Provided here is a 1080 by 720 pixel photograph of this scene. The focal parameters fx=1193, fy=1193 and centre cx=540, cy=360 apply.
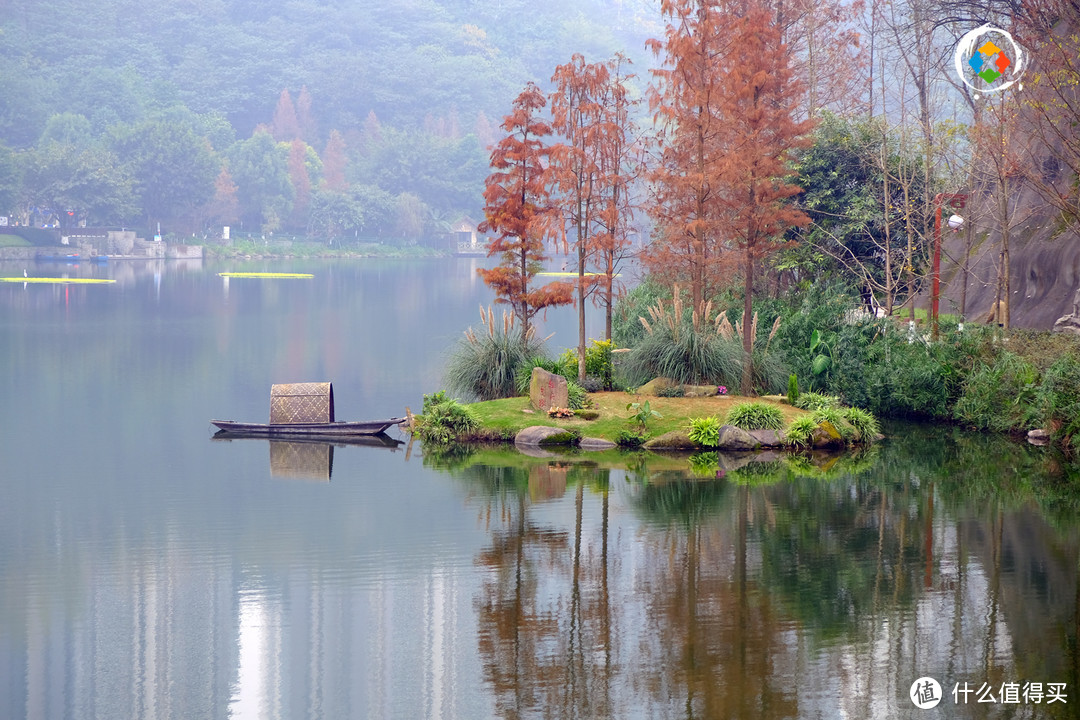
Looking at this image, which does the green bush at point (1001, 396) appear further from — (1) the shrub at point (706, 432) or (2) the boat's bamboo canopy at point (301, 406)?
(2) the boat's bamboo canopy at point (301, 406)

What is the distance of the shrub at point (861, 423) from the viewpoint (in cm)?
2184

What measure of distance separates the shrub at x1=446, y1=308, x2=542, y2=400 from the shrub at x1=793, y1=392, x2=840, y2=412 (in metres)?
5.53

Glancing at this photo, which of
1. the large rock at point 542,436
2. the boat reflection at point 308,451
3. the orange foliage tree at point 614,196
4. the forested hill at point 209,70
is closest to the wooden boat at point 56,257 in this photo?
the forested hill at point 209,70

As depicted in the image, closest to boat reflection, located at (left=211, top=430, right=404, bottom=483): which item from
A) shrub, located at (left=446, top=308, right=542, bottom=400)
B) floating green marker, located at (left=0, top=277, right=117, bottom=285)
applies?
shrub, located at (left=446, top=308, right=542, bottom=400)

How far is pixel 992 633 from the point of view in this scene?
11242 mm

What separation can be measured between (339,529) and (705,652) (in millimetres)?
→ 6402

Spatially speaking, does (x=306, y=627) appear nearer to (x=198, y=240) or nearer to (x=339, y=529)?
(x=339, y=529)

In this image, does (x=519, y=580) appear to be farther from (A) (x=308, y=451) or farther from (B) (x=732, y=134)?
(B) (x=732, y=134)

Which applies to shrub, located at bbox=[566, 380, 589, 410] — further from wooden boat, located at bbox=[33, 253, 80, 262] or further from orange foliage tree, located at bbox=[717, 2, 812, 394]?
wooden boat, located at bbox=[33, 253, 80, 262]

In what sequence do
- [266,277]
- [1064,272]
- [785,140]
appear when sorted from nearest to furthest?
[785,140], [1064,272], [266,277]

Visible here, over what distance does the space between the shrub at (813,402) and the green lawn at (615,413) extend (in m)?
0.30

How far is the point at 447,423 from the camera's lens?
22094 mm

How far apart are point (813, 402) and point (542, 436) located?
536 centimetres

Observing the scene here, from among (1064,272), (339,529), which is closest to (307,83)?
(1064,272)
